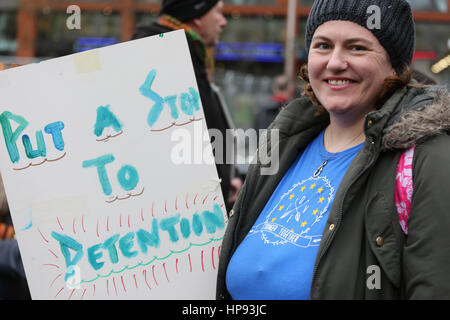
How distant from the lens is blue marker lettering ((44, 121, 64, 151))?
206 centimetres

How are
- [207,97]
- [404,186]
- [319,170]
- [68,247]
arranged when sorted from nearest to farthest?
1. [404,186]
2. [319,170]
3. [68,247]
4. [207,97]

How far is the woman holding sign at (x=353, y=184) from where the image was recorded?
4.80 feet

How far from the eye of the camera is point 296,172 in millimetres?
1965

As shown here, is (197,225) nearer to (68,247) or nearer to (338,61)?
(68,247)

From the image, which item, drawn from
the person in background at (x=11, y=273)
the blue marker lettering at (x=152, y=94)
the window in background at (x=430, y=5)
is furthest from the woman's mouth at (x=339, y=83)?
the window in background at (x=430, y=5)

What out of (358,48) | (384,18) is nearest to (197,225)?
A: (358,48)

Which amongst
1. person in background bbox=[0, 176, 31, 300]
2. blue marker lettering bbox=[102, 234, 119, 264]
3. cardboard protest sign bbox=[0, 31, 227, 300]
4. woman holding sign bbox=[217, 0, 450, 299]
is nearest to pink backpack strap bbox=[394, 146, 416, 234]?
woman holding sign bbox=[217, 0, 450, 299]

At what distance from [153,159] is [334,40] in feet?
2.45

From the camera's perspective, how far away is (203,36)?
3205mm

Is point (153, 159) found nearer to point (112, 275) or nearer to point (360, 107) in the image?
point (112, 275)

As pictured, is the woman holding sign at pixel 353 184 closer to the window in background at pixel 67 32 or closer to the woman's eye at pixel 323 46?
the woman's eye at pixel 323 46

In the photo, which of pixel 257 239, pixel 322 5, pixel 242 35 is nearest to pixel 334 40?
pixel 322 5

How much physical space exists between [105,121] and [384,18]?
0.99 meters

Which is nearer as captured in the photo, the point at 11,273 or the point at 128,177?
the point at 128,177
